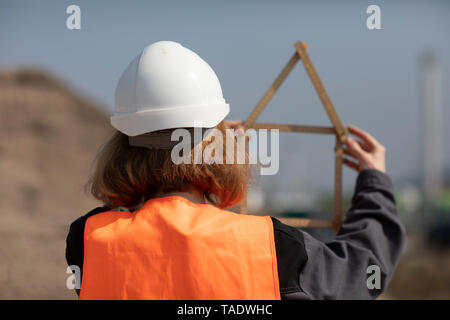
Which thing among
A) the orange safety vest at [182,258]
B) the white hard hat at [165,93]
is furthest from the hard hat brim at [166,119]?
the orange safety vest at [182,258]

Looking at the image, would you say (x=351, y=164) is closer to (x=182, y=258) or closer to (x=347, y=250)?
(x=347, y=250)

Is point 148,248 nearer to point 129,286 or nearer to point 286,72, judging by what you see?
point 129,286

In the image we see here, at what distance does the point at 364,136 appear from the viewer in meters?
2.81

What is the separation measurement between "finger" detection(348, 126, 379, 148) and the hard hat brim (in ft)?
3.68

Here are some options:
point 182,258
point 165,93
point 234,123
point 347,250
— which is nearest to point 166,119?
point 165,93

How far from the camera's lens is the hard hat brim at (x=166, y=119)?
1892 mm

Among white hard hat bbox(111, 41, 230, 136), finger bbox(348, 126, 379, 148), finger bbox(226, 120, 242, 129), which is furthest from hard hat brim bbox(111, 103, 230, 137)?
finger bbox(348, 126, 379, 148)

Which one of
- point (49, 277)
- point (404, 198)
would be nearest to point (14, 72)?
point (49, 277)

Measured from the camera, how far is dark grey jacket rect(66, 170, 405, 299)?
1808 millimetres

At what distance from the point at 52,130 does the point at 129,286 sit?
815 inches

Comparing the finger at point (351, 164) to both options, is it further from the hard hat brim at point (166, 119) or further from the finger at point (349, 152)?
the hard hat brim at point (166, 119)

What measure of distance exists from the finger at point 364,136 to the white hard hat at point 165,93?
3.63 ft

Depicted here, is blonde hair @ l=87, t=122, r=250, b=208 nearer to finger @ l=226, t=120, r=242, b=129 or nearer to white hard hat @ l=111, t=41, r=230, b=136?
white hard hat @ l=111, t=41, r=230, b=136

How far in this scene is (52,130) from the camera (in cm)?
2119
